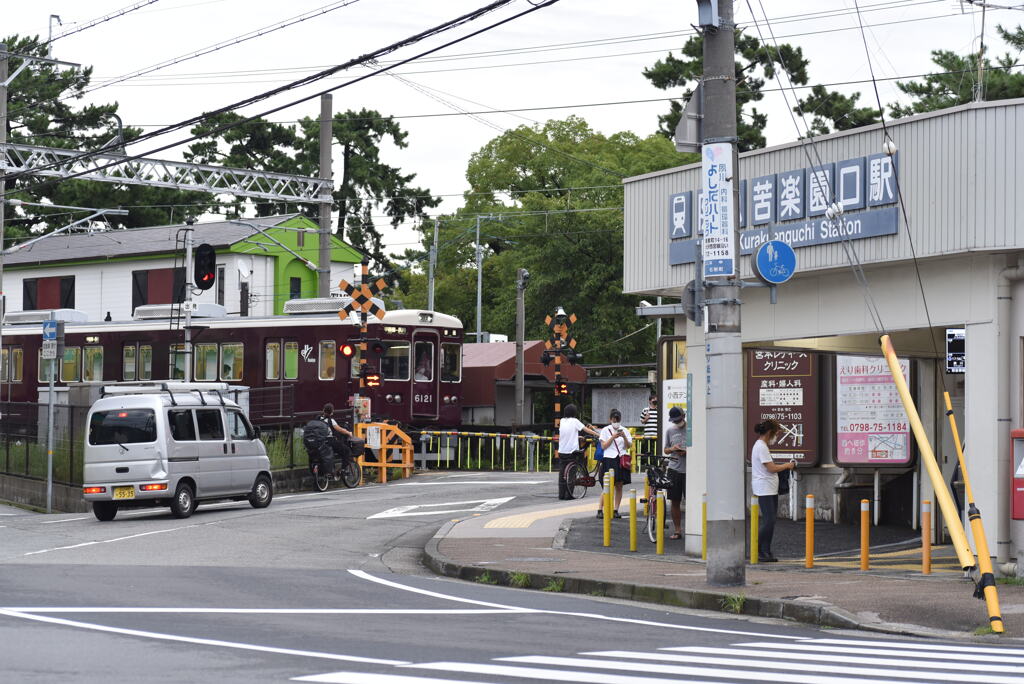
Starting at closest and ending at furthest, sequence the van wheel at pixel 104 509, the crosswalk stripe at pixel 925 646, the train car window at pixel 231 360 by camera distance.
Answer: the crosswalk stripe at pixel 925 646
the van wheel at pixel 104 509
the train car window at pixel 231 360

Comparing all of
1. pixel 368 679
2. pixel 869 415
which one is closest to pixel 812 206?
pixel 869 415

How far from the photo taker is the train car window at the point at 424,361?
3781 centimetres

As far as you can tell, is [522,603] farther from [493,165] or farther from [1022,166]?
[493,165]

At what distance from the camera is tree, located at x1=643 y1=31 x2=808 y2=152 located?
54.2 metres

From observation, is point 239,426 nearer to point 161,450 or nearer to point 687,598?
point 161,450

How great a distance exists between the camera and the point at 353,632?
10867 millimetres

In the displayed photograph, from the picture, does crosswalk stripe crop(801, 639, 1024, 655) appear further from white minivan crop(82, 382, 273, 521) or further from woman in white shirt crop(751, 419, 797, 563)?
white minivan crop(82, 382, 273, 521)

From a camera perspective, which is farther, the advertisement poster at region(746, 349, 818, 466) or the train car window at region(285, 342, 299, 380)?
the train car window at region(285, 342, 299, 380)

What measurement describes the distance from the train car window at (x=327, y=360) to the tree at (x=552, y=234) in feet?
70.9

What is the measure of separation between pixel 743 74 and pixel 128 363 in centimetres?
2490

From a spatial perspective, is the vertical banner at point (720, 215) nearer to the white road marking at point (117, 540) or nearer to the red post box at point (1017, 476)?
the red post box at point (1017, 476)

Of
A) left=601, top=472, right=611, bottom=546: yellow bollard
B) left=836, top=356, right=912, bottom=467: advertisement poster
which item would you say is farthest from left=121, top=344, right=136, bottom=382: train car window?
left=836, top=356, right=912, bottom=467: advertisement poster

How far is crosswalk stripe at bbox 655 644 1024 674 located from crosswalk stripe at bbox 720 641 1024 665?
7 centimetres

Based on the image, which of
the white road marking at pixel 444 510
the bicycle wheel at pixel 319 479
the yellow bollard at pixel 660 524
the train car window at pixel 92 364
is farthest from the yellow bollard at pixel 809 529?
the train car window at pixel 92 364
